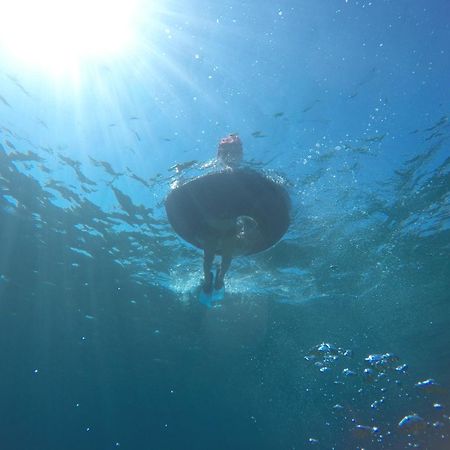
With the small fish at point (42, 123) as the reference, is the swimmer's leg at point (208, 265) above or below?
below

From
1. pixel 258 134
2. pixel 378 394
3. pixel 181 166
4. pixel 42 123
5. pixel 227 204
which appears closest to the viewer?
pixel 227 204

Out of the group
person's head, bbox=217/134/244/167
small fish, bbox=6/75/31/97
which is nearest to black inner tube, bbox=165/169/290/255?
person's head, bbox=217/134/244/167

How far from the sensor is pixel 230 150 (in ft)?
33.1

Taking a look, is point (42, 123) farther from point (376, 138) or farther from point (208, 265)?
point (376, 138)

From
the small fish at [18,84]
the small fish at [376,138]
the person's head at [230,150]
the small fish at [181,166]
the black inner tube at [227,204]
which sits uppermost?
the small fish at [18,84]

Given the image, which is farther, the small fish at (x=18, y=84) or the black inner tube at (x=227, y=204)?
the small fish at (x=18, y=84)

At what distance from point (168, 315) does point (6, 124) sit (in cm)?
1716

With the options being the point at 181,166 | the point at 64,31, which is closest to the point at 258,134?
the point at 181,166

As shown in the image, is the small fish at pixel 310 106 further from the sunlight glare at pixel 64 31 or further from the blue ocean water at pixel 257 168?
the sunlight glare at pixel 64 31

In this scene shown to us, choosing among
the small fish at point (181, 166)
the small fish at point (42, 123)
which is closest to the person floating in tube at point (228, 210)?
the small fish at point (181, 166)

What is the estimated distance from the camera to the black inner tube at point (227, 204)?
8195 millimetres

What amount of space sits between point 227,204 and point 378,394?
42550 millimetres

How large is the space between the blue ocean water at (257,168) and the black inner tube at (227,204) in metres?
2.49

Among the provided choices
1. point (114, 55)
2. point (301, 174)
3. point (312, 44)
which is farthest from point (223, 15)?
point (301, 174)
